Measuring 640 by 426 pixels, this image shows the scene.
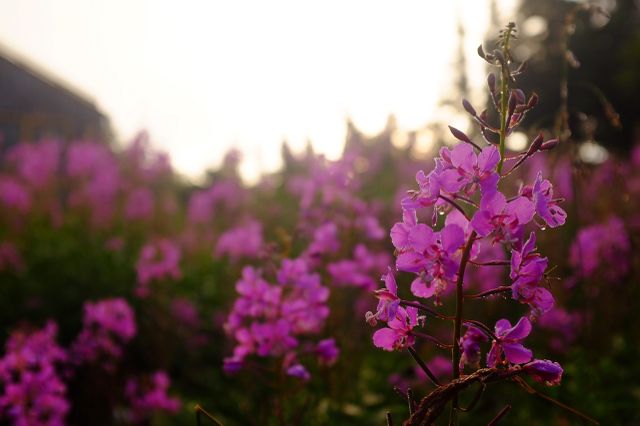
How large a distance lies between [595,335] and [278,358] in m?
2.52

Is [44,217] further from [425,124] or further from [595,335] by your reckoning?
[595,335]

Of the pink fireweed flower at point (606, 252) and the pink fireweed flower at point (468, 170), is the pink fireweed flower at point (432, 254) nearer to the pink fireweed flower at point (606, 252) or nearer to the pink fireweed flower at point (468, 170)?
the pink fireweed flower at point (468, 170)

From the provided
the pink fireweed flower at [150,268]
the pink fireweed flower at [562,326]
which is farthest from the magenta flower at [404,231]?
the pink fireweed flower at [150,268]

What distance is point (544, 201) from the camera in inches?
51.3

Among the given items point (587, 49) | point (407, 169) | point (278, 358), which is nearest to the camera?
point (278, 358)

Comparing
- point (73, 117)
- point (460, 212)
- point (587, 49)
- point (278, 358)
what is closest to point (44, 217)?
point (278, 358)

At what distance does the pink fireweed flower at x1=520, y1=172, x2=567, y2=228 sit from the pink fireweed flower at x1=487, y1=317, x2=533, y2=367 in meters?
0.22

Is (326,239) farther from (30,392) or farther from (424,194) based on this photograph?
(424,194)

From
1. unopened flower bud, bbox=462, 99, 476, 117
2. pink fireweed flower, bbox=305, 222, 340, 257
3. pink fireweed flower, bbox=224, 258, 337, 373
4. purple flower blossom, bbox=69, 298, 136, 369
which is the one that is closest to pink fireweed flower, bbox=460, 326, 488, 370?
unopened flower bud, bbox=462, 99, 476, 117

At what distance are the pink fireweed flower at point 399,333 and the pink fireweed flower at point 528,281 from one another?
0.76 feet

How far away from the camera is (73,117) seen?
→ 25641 millimetres

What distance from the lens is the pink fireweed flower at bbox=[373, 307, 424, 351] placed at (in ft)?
4.57

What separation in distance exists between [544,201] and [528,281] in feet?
0.57

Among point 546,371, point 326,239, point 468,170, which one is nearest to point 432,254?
point 468,170
